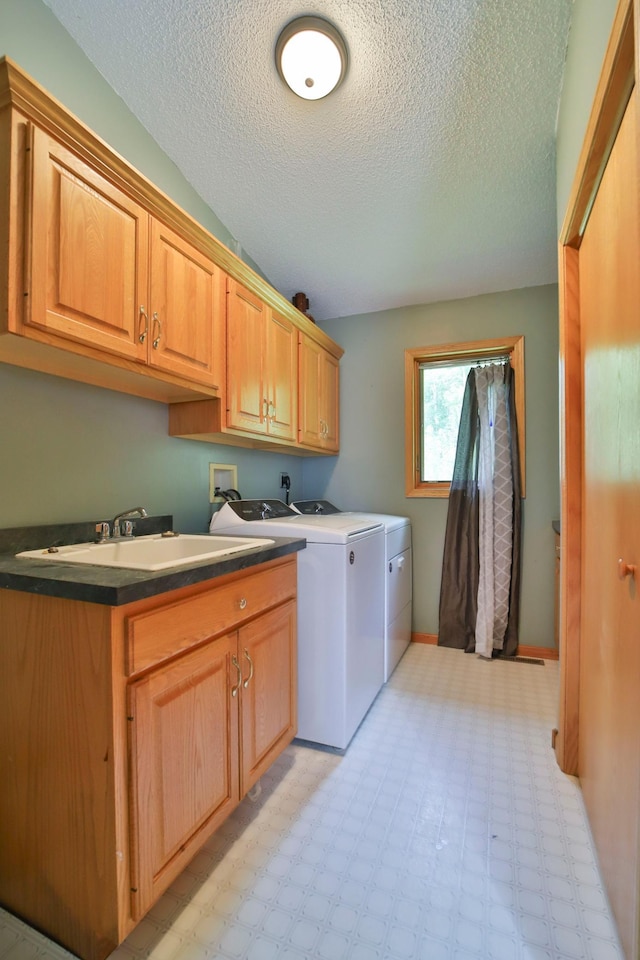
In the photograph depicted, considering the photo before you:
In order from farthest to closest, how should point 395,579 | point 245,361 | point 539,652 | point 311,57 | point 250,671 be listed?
point 539,652, point 395,579, point 245,361, point 311,57, point 250,671

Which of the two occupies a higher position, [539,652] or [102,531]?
[102,531]

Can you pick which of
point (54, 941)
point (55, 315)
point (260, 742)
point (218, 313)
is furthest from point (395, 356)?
point (54, 941)

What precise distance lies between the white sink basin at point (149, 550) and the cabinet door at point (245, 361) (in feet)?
1.80

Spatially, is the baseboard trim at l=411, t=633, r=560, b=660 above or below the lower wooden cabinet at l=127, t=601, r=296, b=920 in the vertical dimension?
below

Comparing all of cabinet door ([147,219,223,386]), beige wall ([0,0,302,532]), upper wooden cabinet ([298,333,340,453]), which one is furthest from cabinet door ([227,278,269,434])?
upper wooden cabinet ([298,333,340,453])

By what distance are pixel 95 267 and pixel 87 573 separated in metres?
0.89

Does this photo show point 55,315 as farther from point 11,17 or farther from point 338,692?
point 338,692

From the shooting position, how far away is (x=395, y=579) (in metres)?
2.45

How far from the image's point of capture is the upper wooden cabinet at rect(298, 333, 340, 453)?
102 inches

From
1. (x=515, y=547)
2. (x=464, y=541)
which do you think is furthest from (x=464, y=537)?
(x=515, y=547)

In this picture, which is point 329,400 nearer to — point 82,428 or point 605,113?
point 82,428

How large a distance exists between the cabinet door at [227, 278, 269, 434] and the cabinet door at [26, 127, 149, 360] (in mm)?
507

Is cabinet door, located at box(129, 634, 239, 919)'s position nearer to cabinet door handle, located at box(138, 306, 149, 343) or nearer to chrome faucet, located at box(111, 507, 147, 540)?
chrome faucet, located at box(111, 507, 147, 540)

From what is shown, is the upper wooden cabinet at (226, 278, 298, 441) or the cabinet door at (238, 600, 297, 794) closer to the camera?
the cabinet door at (238, 600, 297, 794)
